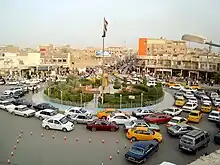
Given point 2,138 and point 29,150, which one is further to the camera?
point 2,138

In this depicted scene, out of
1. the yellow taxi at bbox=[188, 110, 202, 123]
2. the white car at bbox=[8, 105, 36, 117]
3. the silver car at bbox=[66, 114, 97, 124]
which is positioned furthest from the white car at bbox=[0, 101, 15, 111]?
the yellow taxi at bbox=[188, 110, 202, 123]

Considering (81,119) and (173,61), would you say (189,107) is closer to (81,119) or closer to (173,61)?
(81,119)

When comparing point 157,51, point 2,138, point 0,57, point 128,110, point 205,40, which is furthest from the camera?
point 157,51

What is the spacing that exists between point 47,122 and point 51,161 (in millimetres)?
5502

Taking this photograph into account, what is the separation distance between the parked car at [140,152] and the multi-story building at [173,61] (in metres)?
41.7

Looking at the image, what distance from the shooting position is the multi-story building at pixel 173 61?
51737 mm

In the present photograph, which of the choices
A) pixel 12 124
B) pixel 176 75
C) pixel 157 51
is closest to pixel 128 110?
pixel 12 124

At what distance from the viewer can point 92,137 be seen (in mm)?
15445

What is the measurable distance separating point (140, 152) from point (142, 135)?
2.96 m

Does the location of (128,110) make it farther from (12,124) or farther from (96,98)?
(12,124)

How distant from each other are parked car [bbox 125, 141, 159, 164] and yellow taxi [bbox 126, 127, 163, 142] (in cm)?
186

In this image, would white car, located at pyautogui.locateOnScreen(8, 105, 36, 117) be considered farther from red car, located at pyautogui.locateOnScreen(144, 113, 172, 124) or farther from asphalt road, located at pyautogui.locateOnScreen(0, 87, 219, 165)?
red car, located at pyautogui.locateOnScreen(144, 113, 172, 124)

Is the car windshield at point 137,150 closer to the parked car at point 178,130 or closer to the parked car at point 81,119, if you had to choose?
the parked car at point 178,130

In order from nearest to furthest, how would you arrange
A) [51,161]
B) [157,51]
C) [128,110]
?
[51,161] < [128,110] < [157,51]
